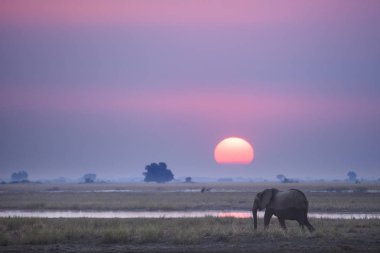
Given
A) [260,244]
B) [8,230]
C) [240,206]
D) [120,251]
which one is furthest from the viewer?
[240,206]

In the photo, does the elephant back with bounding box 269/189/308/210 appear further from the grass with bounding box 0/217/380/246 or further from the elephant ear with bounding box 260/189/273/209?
the grass with bounding box 0/217/380/246

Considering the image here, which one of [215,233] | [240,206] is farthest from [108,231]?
[240,206]

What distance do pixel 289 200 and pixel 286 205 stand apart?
0.27 metres

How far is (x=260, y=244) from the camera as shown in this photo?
71.8 ft

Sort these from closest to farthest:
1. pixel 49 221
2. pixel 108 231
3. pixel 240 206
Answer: pixel 108 231 → pixel 49 221 → pixel 240 206

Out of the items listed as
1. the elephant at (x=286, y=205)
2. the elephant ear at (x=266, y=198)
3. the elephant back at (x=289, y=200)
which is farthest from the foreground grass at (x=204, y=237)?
the elephant ear at (x=266, y=198)

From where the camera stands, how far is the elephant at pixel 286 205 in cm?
2522

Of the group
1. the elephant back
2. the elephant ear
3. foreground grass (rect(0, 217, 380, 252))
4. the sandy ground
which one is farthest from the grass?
the elephant ear

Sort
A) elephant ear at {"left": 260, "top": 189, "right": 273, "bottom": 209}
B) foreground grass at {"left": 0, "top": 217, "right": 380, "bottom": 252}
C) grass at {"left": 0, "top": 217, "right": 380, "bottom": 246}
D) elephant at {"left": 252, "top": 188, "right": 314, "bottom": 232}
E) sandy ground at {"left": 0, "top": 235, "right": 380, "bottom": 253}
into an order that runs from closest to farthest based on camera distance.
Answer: sandy ground at {"left": 0, "top": 235, "right": 380, "bottom": 253} → foreground grass at {"left": 0, "top": 217, "right": 380, "bottom": 252} → grass at {"left": 0, "top": 217, "right": 380, "bottom": 246} → elephant at {"left": 252, "top": 188, "right": 314, "bottom": 232} → elephant ear at {"left": 260, "top": 189, "right": 273, "bottom": 209}

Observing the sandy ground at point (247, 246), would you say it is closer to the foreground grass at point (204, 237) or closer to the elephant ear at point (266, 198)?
the foreground grass at point (204, 237)

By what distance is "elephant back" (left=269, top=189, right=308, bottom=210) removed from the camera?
25281mm

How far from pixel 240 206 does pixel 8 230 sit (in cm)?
2772

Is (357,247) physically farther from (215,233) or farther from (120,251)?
(120,251)

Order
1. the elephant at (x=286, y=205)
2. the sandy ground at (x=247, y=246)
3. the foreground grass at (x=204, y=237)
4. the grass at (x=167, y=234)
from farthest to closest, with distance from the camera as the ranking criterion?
the elephant at (x=286, y=205), the grass at (x=167, y=234), the foreground grass at (x=204, y=237), the sandy ground at (x=247, y=246)
